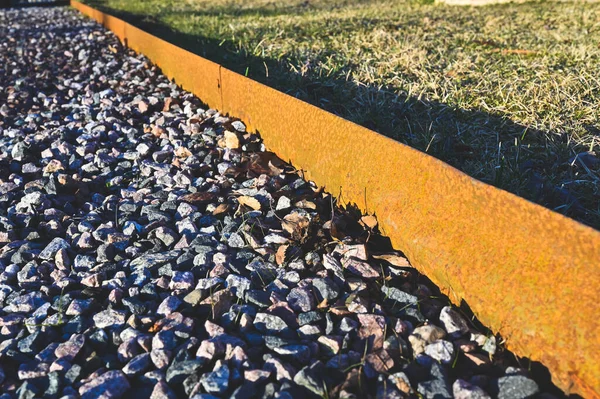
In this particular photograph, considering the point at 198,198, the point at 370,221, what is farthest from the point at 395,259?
the point at 198,198

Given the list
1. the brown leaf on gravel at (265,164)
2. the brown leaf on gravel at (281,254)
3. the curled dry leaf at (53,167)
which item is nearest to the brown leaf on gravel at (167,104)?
the curled dry leaf at (53,167)

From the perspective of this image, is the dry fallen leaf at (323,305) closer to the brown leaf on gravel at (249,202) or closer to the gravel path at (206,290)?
the gravel path at (206,290)

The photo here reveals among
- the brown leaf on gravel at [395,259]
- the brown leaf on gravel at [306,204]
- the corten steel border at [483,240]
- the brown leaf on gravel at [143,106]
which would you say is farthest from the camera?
the brown leaf on gravel at [143,106]

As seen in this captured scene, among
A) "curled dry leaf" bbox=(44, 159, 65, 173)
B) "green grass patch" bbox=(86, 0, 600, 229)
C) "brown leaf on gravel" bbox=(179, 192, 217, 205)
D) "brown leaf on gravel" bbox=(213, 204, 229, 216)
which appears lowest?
"curled dry leaf" bbox=(44, 159, 65, 173)

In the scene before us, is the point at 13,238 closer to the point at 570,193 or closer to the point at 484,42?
the point at 570,193

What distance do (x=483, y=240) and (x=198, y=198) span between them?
1.33 meters

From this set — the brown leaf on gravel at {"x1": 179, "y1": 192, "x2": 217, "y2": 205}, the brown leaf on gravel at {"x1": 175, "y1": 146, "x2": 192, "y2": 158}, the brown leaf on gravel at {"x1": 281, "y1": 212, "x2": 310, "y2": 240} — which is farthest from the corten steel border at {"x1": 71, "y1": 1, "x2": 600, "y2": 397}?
the brown leaf on gravel at {"x1": 175, "y1": 146, "x2": 192, "y2": 158}

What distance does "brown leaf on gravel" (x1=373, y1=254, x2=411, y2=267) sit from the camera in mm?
1866

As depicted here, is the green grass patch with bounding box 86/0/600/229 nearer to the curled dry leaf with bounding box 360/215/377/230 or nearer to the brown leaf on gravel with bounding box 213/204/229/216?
the curled dry leaf with bounding box 360/215/377/230

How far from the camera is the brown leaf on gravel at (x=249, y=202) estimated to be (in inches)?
91.4

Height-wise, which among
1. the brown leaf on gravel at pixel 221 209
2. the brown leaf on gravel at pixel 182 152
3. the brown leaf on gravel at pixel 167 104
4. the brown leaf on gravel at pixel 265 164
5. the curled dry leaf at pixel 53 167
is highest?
the brown leaf on gravel at pixel 265 164

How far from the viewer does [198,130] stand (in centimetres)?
333

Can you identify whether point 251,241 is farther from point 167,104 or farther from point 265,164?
point 167,104

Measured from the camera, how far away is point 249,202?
235 centimetres
